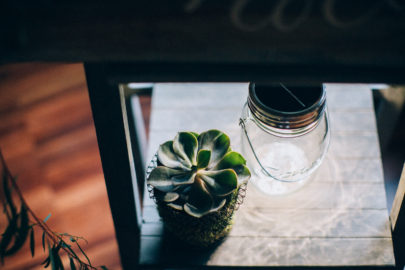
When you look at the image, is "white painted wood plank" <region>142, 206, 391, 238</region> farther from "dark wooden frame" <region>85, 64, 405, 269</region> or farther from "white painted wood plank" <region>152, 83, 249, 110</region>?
"white painted wood plank" <region>152, 83, 249, 110</region>

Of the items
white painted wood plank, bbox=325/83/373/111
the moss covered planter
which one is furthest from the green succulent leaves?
white painted wood plank, bbox=325/83/373/111

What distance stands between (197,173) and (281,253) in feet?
0.79

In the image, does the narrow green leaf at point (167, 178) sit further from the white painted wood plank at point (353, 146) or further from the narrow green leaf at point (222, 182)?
the white painted wood plank at point (353, 146)

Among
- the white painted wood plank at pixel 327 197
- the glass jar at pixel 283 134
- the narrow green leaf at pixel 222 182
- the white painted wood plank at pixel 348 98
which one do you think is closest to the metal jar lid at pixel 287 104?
the glass jar at pixel 283 134

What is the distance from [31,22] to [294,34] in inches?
10.9

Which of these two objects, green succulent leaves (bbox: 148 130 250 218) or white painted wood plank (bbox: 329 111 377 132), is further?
white painted wood plank (bbox: 329 111 377 132)

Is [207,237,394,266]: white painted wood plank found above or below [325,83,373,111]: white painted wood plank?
below

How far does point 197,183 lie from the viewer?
75cm

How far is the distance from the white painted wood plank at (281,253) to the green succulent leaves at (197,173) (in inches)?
6.2

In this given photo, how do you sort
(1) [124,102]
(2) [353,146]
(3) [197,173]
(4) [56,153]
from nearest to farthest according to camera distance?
(1) [124,102], (3) [197,173], (2) [353,146], (4) [56,153]

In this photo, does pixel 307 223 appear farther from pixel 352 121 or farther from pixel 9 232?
pixel 9 232

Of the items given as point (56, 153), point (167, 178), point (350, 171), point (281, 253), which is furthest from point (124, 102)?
point (56, 153)

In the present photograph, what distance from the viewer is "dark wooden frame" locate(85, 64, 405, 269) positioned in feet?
1.73

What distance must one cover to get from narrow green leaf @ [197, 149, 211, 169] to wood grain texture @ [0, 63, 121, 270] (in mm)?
908
